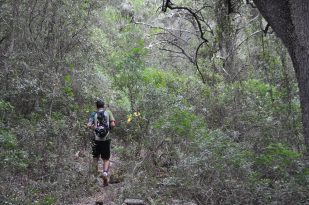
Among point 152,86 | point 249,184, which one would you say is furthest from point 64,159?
point 249,184

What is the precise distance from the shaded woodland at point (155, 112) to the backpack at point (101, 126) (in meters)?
0.95

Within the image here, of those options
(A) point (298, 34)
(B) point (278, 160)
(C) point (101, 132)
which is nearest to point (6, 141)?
(C) point (101, 132)

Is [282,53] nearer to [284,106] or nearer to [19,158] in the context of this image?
[284,106]

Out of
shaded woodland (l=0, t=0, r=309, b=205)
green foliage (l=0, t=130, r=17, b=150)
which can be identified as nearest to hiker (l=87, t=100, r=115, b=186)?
shaded woodland (l=0, t=0, r=309, b=205)

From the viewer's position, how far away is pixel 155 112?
10695mm

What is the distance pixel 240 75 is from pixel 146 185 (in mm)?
6825

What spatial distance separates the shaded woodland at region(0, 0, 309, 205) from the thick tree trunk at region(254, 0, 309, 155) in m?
0.01

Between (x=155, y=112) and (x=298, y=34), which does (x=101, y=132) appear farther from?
(x=298, y=34)

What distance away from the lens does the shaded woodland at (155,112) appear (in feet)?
21.0

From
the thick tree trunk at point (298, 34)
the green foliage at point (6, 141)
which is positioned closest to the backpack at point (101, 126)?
the green foliage at point (6, 141)

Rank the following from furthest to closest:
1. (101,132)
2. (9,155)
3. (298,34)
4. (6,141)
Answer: (101,132), (6,141), (9,155), (298,34)

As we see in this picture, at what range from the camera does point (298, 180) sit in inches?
234

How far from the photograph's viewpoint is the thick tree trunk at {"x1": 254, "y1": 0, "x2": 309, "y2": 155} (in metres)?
4.88

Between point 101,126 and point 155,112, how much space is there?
2.04 meters
